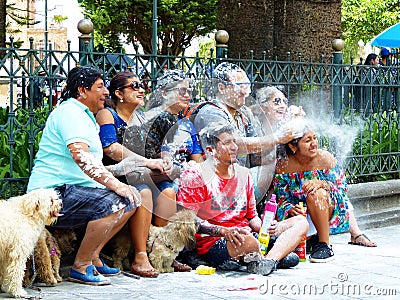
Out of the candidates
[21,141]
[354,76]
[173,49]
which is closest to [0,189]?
[21,141]

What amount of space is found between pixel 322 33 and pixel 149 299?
21.1 feet

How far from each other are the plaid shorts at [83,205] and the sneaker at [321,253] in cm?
213

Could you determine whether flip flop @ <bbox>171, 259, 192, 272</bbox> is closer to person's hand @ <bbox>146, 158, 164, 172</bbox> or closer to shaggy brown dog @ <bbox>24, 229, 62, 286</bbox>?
person's hand @ <bbox>146, 158, 164, 172</bbox>

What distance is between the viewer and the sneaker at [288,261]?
7.30 meters

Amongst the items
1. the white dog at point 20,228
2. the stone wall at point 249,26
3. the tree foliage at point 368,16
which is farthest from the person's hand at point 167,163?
the tree foliage at point 368,16

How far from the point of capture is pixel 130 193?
21.5 feet

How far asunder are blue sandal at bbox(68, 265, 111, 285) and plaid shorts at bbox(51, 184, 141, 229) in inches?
14.2

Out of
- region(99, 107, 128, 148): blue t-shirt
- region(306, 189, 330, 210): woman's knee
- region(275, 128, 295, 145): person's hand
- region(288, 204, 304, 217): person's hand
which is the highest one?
region(99, 107, 128, 148): blue t-shirt

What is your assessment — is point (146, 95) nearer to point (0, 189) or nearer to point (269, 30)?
point (0, 189)

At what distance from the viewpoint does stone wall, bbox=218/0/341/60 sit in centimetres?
1155

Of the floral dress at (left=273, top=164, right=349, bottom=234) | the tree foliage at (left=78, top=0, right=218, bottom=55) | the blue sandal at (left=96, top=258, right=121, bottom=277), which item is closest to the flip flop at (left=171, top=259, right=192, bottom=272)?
the blue sandal at (left=96, top=258, right=121, bottom=277)

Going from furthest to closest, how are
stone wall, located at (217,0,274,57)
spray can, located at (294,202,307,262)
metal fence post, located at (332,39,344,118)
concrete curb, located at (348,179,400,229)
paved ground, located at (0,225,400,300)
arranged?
stone wall, located at (217,0,274,57) → concrete curb, located at (348,179,400,229) → metal fence post, located at (332,39,344,118) → spray can, located at (294,202,307,262) → paved ground, located at (0,225,400,300)

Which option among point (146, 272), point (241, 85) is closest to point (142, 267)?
point (146, 272)

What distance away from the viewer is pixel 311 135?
7824 millimetres
